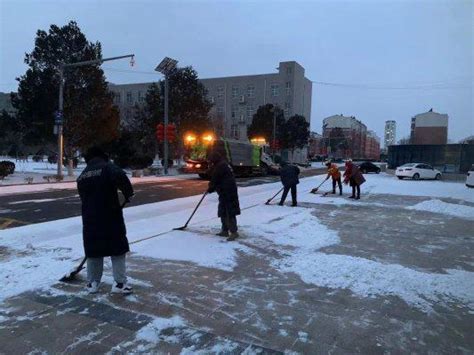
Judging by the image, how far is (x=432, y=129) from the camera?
319 ft

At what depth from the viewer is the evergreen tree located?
27531 millimetres

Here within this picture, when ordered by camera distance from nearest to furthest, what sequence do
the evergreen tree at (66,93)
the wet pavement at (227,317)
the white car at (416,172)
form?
the wet pavement at (227,317), the evergreen tree at (66,93), the white car at (416,172)

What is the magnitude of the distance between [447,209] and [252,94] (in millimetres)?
80726

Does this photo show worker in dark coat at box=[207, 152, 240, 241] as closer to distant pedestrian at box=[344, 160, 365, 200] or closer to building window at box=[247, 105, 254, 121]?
distant pedestrian at box=[344, 160, 365, 200]

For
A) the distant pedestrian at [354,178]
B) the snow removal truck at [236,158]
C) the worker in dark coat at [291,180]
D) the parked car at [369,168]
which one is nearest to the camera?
the worker in dark coat at [291,180]

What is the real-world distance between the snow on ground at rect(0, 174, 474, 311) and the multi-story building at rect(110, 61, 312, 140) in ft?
250

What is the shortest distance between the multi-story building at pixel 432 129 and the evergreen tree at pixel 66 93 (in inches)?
3382

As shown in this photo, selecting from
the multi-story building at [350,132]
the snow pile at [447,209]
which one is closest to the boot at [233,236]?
the snow pile at [447,209]

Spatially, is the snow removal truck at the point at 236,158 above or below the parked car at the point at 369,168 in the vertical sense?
above

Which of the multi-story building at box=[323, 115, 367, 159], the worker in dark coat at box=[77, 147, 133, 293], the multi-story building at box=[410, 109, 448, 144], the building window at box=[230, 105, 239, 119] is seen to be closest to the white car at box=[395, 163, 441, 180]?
the worker in dark coat at box=[77, 147, 133, 293]

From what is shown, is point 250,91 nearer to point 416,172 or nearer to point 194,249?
point 416,172

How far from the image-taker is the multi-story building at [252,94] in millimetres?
89062

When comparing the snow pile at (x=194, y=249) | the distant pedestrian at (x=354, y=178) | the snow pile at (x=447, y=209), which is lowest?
the snow pile at (x=447, y=209)

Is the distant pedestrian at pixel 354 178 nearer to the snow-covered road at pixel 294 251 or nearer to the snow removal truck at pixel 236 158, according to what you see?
the snow-covered road at pixel 294 251
